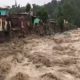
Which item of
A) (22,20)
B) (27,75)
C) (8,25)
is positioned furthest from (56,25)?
(27,75)

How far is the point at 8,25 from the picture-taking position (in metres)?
30.2

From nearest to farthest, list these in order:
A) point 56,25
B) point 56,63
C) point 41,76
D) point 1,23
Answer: point 41,76 < point 56,63 < point 1,23 < point 56,25

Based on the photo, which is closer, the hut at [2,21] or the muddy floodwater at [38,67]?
the muddy floodwater at [38,67]

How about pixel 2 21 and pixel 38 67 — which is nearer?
pixel 38 67

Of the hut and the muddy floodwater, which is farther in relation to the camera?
the hut

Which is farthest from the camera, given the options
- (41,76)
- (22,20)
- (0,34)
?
(22,20)

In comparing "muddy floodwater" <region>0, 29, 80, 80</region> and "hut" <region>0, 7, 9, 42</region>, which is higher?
"hut" <region>0, 7, 9, 42</region>

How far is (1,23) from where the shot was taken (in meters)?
29.5

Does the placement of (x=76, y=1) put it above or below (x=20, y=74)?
above

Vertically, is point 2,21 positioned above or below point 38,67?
above

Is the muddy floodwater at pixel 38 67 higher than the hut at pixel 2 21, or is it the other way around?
the hut at pixel 2 21

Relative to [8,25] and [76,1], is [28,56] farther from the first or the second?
[76,1]

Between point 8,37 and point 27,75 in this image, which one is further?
point 8,37

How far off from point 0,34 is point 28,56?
27.5ft
